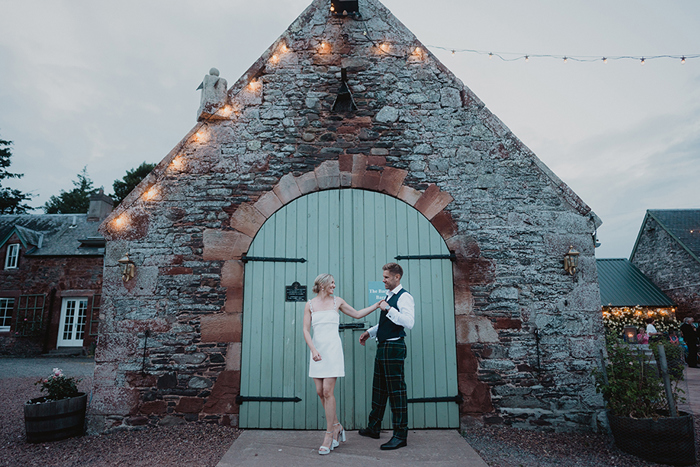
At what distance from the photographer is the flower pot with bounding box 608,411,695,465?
365 cm

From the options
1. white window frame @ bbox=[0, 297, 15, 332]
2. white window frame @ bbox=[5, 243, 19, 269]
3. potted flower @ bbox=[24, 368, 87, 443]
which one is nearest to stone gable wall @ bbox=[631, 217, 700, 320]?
potted flower @ bbox=[24, 368, 87, 443]

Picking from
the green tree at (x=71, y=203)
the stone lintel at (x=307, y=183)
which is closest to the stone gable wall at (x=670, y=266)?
the stone lintel at (x=307, y=183)

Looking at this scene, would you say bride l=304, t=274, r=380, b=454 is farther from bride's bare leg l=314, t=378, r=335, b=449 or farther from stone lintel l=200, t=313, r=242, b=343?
stone lintel l=200, t=313, r=242, b=343

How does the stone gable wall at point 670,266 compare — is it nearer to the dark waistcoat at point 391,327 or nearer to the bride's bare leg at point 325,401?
the dark waistcoat at point 391,327

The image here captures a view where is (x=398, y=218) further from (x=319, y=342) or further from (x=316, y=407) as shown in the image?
(x=316, y=407)

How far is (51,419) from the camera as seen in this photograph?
13.9ft

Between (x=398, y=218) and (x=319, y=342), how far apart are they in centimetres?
190

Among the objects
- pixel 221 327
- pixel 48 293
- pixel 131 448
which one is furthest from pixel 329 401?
pixel 48 293

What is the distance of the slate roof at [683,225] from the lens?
1576 centimetres

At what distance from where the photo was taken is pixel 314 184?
4.95 meters

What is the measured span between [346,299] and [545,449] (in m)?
2.49

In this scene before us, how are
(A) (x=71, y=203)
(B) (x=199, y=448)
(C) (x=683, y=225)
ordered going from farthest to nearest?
(A) (x=71, y=203), (C) (x=683, y=225), (B) (x=199, y=448)

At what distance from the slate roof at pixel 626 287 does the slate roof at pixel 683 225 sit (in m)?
2.14

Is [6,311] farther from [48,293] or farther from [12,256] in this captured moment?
[12,256]
